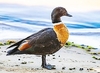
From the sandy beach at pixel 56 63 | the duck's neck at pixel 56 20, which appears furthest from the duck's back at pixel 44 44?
the sandy beach at pixel 56 63

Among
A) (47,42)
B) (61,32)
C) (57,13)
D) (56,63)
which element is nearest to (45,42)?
(47,42)

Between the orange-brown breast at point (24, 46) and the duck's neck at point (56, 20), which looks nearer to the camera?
Result: the orange-brown breast at point (24, 46)

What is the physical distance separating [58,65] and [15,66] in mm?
1102

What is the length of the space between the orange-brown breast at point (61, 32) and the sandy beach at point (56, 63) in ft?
2.19

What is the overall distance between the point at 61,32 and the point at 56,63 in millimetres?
1285

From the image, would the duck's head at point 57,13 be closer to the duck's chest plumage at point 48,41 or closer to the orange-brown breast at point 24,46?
the duck's chest plumage at point 48,41

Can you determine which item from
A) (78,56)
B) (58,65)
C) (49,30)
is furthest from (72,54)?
(49,30)

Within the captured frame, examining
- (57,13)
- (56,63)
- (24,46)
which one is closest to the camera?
(24,46)

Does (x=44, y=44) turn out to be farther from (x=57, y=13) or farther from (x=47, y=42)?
(x=57, y=13)

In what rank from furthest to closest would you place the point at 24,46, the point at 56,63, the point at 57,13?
1. the point at 56,63
2. the point at 57,13
3. the point at 24,46

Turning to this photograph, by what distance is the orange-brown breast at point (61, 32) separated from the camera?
8.77m

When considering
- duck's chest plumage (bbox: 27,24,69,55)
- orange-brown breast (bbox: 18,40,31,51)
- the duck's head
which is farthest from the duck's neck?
orange-brown breast (bbox: 18,40,31,51)

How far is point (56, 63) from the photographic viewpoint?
9852 mm

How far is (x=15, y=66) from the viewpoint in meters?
9.05
